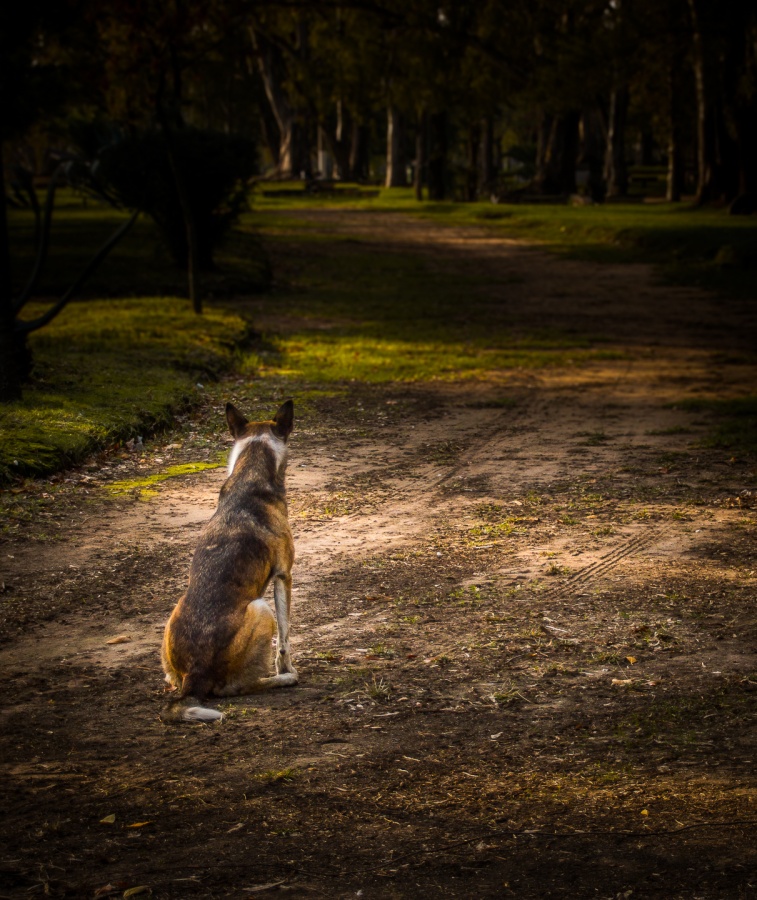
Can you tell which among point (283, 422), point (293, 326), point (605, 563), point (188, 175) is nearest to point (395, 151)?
point (188, 175)

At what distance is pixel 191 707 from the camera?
5254 millimetres

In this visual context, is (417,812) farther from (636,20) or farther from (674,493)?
(636,20)

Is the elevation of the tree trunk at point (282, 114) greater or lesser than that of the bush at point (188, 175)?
greater

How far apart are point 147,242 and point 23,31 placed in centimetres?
710

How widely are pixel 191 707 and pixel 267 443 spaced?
1.80 meters

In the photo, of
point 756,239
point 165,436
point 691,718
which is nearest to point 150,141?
point 165,436

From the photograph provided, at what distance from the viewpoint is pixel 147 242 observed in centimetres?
3212

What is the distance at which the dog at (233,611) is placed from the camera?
17.7 ft

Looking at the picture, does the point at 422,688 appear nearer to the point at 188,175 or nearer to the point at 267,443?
the point at 267,443

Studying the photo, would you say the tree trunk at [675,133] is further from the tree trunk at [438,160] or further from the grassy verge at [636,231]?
the tree trunk at [438,160]

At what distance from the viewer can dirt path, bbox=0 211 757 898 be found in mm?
4246

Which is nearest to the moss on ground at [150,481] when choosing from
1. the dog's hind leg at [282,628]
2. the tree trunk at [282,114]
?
the dog's hind leg at [282,628]

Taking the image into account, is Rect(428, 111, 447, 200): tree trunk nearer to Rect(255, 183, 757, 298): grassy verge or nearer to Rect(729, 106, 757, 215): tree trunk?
Rect(255, 183, 757, 298): grassy verge

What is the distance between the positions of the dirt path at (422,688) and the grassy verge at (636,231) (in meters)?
14.9
